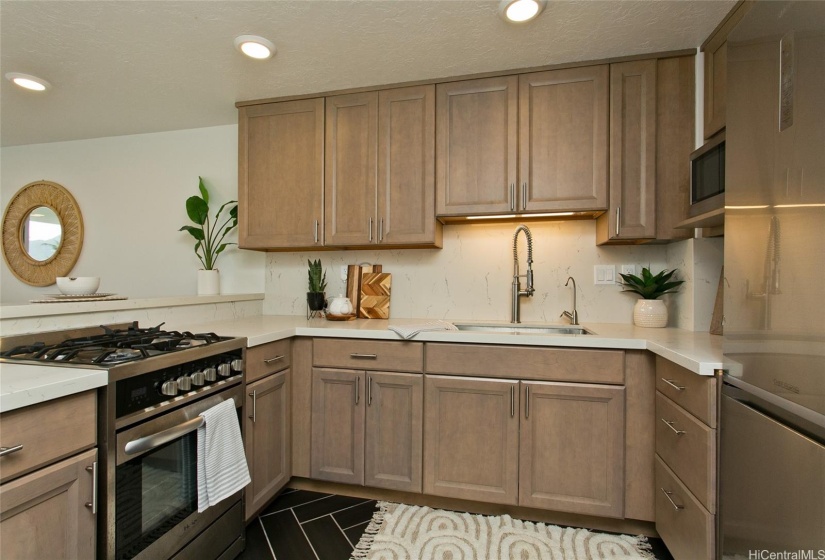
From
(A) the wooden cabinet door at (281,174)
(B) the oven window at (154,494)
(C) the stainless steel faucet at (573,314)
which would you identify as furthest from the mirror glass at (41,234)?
(C) the stainless steel faucet at (573,314)

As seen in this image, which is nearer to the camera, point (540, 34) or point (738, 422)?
point (738, 422)

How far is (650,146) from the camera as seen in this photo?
6.54 feet

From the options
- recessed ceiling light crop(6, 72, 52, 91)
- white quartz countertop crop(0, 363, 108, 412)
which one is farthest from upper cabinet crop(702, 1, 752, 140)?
recessed ceiling light crop(6, 72, 52, 91)

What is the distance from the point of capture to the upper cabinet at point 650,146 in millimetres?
1979

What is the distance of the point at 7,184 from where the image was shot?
135 inches

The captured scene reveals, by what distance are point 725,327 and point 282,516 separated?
2.02 m

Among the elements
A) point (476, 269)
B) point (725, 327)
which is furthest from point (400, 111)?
point (725, 327)

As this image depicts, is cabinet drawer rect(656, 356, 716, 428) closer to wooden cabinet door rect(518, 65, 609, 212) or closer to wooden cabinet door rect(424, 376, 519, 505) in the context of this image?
wooden cabinet door rect(424, 376, 519, 505)

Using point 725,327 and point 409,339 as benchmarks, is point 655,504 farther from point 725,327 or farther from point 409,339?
point 409,339

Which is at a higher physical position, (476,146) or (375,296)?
(476,146)

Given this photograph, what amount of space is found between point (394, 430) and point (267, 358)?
73 cm

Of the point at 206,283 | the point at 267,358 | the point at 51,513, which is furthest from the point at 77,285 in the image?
the point at 51,513

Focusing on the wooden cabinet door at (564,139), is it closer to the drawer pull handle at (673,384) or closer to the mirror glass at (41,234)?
the drawer pull handle at (673,384)

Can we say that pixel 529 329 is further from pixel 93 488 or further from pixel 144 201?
pixel 144 201
